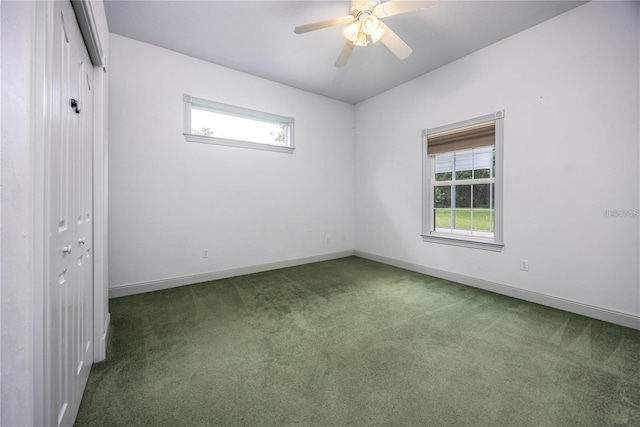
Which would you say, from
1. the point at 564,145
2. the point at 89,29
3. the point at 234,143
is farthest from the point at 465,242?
the point at 89,29

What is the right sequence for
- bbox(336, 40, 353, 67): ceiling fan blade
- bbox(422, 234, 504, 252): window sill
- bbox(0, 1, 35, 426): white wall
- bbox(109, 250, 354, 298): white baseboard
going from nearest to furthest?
bbox(0, 1, 35, 426): white wall, bbox(336, 40, 353, 67): ceiling fan blade, bbox(109, 250, 354, 298): white baseboard, bbox(422, 234, 504, 252): window sill

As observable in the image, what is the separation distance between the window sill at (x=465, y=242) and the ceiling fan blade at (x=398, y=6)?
262 cm

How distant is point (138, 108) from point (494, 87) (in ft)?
14.2

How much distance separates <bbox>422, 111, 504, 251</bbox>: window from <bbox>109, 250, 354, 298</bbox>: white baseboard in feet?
6.86

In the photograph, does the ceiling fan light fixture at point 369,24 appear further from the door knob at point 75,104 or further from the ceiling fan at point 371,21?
the door knob at point 75,104

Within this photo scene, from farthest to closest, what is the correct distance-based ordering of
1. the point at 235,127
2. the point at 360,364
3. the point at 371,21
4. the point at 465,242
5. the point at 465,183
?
the point at 235,127, the point at 465,183, the point at 465,242, the point at 371,21, the point at 360,364

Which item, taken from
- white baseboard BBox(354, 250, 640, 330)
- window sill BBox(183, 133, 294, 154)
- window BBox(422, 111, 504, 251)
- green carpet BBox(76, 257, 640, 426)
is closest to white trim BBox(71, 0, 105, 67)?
window sill BBox(183, 133, 294, 154)

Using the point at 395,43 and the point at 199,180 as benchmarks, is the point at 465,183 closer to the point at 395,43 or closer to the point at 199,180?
the point at 395,43

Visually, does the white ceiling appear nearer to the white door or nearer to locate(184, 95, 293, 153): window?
locate(184, 95, 293, 153): window

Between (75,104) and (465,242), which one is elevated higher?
(75,104)

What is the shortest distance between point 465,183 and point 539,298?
158 centimetres

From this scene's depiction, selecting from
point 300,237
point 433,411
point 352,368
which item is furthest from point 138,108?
point 433,411

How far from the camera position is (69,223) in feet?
4.08

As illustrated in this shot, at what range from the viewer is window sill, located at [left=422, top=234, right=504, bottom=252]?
310 cm
